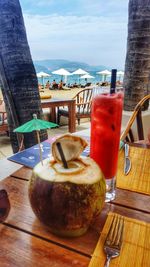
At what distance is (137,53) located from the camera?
7.69 feet

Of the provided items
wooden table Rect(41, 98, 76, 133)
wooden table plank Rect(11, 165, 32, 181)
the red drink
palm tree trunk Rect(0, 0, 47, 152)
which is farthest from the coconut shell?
wooden table Rect(41, 98, 76, 133)

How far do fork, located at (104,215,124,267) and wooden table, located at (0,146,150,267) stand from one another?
27 millimetres

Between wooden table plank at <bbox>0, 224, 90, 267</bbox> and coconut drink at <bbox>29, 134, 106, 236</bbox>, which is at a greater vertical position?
coconut drink at <bbox>29, 134, 106, 236</bbox>

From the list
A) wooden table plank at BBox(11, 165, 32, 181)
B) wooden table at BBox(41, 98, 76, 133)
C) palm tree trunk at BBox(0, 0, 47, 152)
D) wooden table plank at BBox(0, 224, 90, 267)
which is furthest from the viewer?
wooden table at BBox(41, 98, 76, 133)

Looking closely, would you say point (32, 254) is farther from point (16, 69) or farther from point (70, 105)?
point (70, 105)

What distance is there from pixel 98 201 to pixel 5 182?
15.1 inches

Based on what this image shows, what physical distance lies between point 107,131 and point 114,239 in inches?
11.6

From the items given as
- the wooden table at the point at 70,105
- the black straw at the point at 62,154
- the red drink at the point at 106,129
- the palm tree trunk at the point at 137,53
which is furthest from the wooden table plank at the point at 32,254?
the wooden table at the point at 70,105

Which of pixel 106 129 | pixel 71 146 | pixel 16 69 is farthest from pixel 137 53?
pixel 71 146

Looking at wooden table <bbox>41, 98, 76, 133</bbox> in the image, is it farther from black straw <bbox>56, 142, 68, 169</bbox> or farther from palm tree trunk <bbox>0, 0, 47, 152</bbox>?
black straw <bbox>56, 142, 68, 169</bbox>

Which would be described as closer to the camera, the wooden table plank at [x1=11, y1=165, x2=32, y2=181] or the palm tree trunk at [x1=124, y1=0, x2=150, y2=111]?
the wooden table plank at [x1=11, y1=165, x2=32, y2=181]

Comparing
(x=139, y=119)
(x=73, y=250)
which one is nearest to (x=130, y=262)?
(x=73, y=250)

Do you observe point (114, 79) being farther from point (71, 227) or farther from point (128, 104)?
point (128, 104)

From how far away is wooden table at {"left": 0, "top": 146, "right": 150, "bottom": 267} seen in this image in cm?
40
